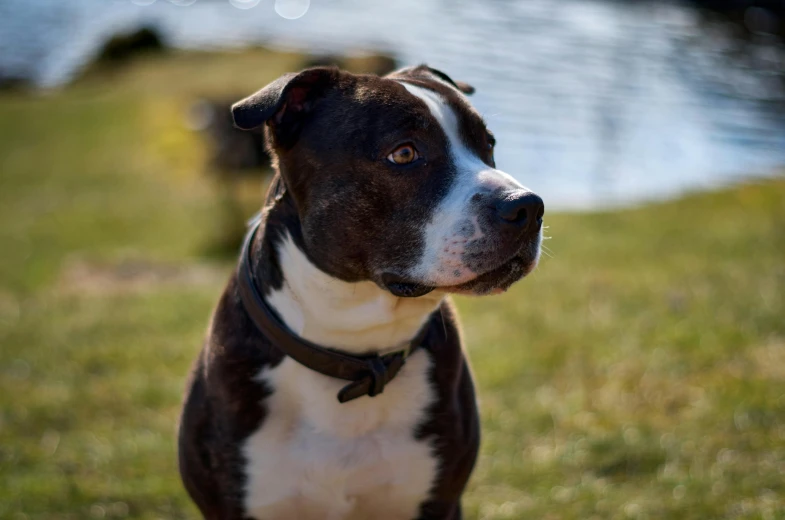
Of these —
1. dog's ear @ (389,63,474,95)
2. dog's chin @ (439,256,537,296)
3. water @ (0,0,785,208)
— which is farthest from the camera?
water @ (0,0,785,208)

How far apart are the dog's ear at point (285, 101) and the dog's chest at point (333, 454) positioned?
762 millimetres

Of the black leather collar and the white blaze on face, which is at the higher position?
the white blaze on face

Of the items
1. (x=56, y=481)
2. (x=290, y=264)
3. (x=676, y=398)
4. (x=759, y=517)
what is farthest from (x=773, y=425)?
(x=56, y=481)

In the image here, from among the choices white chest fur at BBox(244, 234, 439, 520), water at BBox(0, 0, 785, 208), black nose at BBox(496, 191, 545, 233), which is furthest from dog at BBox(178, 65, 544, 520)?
water at BBox(0, 0, 785, 208)

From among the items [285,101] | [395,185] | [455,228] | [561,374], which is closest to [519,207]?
[455,228]

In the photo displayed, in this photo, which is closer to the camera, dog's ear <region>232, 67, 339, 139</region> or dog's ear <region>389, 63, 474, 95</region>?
dog's ear <region>232, 67, 339, 139</region>

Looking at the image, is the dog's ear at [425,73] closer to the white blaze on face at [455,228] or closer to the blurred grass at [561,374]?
the white blaze on face at [455,228]

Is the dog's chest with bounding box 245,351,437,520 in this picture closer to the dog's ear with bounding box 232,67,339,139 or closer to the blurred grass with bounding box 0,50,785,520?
the dog's ear with bounding box 232,67,339,139

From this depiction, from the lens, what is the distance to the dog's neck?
286cm

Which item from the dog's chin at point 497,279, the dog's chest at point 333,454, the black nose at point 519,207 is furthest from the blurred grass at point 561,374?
the black nose at point 519,207

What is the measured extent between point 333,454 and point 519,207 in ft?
3.18

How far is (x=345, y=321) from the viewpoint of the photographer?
9.41 ft

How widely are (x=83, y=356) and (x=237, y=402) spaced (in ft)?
13.8

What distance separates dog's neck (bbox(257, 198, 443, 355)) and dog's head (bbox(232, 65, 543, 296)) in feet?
0.19
